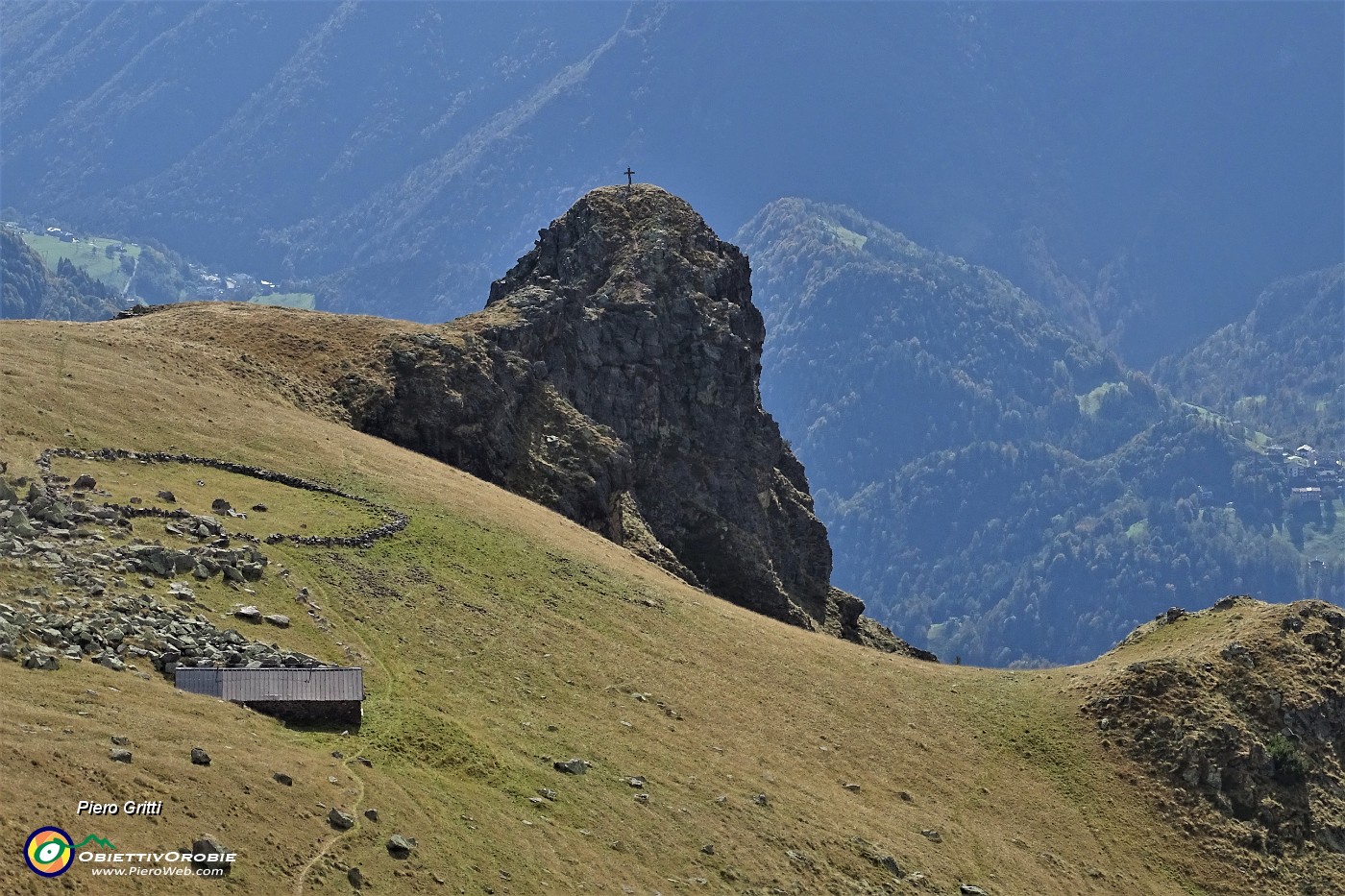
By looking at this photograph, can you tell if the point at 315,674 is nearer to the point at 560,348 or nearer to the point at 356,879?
the point at 356,879

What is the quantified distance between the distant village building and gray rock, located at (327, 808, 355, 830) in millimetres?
8394

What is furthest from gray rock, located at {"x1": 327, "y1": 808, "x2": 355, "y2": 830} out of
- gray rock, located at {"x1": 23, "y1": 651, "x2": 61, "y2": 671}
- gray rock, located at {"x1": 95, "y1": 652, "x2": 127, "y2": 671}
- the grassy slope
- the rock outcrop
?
the rock outcrop

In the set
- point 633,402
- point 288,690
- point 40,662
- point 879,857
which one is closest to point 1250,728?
point 879,857

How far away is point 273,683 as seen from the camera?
58.0m

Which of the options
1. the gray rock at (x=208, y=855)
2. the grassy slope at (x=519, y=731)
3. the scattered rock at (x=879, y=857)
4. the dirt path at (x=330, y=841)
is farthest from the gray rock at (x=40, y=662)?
the scattered rock at (x=879, y=857)

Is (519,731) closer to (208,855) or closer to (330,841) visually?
(330,841)

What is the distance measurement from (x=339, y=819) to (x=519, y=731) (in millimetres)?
16896

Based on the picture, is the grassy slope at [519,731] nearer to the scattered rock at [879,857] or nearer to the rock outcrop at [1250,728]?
the scattered rock at [879,857]

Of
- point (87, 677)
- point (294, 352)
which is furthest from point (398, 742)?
point (294, 352)

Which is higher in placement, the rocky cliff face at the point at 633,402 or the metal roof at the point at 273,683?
the rocky cliff face at the point at 633,402

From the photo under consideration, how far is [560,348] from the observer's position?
142875mm

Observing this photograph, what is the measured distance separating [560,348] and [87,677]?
91.2 m

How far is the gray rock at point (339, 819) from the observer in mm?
49719

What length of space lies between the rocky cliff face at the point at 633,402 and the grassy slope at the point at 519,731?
11897mm
